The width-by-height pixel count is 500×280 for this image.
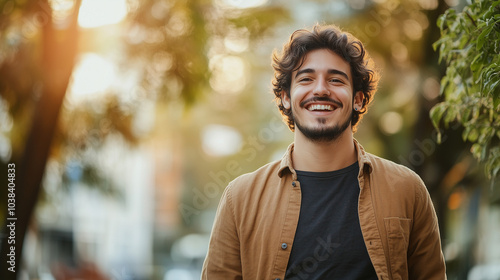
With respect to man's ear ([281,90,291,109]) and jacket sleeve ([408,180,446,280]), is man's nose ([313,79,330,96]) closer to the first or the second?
man's ear ([281,90,291,109])

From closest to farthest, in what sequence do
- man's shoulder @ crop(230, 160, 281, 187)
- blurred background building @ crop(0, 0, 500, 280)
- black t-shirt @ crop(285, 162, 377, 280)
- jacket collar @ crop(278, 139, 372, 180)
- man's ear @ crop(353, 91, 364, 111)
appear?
1. black t-shirt @ crop(285, 162, 377, 280)
2. jacket collar @ crop(278, 139, 372, 180)
3. man's shoulder @ crop(230, 160, 281, 187)
4. man's ear @ crop(353, 91, 364, 111)
5. blurred background building @ crop(0, 0, 500, 280)

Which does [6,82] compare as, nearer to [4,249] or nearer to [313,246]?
[4,249]

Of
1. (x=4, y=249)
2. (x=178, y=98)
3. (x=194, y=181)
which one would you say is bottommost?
(x=194, y=181)

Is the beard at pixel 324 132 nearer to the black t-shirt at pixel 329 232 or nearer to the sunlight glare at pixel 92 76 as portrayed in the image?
the black t-shirt at pixel 329 232

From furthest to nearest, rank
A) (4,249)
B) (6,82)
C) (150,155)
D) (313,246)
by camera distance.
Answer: (150,155), (6,82), (4,249), (313,246)

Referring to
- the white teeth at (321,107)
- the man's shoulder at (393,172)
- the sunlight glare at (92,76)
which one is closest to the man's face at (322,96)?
the white teeth at (321,107)

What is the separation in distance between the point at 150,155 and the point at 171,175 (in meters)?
2.42

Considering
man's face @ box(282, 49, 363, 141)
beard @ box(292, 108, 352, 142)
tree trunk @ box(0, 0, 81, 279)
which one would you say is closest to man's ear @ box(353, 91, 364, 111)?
man's face @ box(282, 49, 363, 141)

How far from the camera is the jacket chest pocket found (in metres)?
2.81

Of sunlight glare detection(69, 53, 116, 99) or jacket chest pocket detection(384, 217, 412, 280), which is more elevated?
sunlight glare detection(69, 53, 116, 99)

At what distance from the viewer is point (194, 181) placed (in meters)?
30.2

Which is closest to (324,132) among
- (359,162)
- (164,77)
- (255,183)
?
(359,162)

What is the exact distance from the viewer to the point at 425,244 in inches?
114

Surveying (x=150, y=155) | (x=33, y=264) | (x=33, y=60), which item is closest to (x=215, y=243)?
(x=33, y=60)
